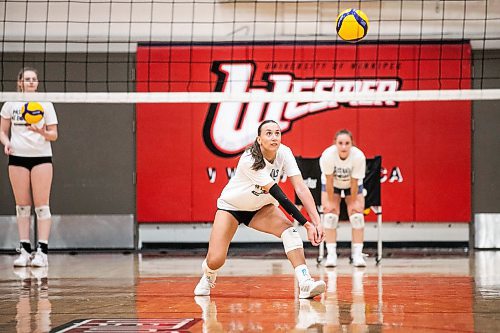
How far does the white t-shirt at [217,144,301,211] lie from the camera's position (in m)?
6.29

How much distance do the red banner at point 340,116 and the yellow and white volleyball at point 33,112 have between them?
358cm

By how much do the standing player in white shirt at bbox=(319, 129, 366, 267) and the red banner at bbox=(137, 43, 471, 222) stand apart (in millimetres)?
2941

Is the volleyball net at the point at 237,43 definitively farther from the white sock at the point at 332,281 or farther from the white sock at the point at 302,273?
the white sock at the point at 302,273

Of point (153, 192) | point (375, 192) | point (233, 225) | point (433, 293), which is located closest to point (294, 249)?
point (233, 225)

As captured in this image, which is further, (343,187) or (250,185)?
(343,187)

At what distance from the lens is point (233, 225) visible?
21.1 ft

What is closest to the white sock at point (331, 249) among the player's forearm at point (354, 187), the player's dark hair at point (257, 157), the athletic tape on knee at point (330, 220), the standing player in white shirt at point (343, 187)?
the standing player in white shirt at point (343, 187)

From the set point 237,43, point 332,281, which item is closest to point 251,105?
point 237,43

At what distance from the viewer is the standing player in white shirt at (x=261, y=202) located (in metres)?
6.16

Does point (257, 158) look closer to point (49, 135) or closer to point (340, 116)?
point (49, 135)

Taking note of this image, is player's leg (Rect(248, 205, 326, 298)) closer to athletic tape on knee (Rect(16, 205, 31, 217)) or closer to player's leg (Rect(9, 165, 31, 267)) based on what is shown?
player's leg (Rect(9, 165, 31, 267))

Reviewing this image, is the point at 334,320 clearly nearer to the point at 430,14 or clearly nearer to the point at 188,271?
the point at 188,271

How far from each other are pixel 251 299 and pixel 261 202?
766mm

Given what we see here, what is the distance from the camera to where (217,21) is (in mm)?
12328
